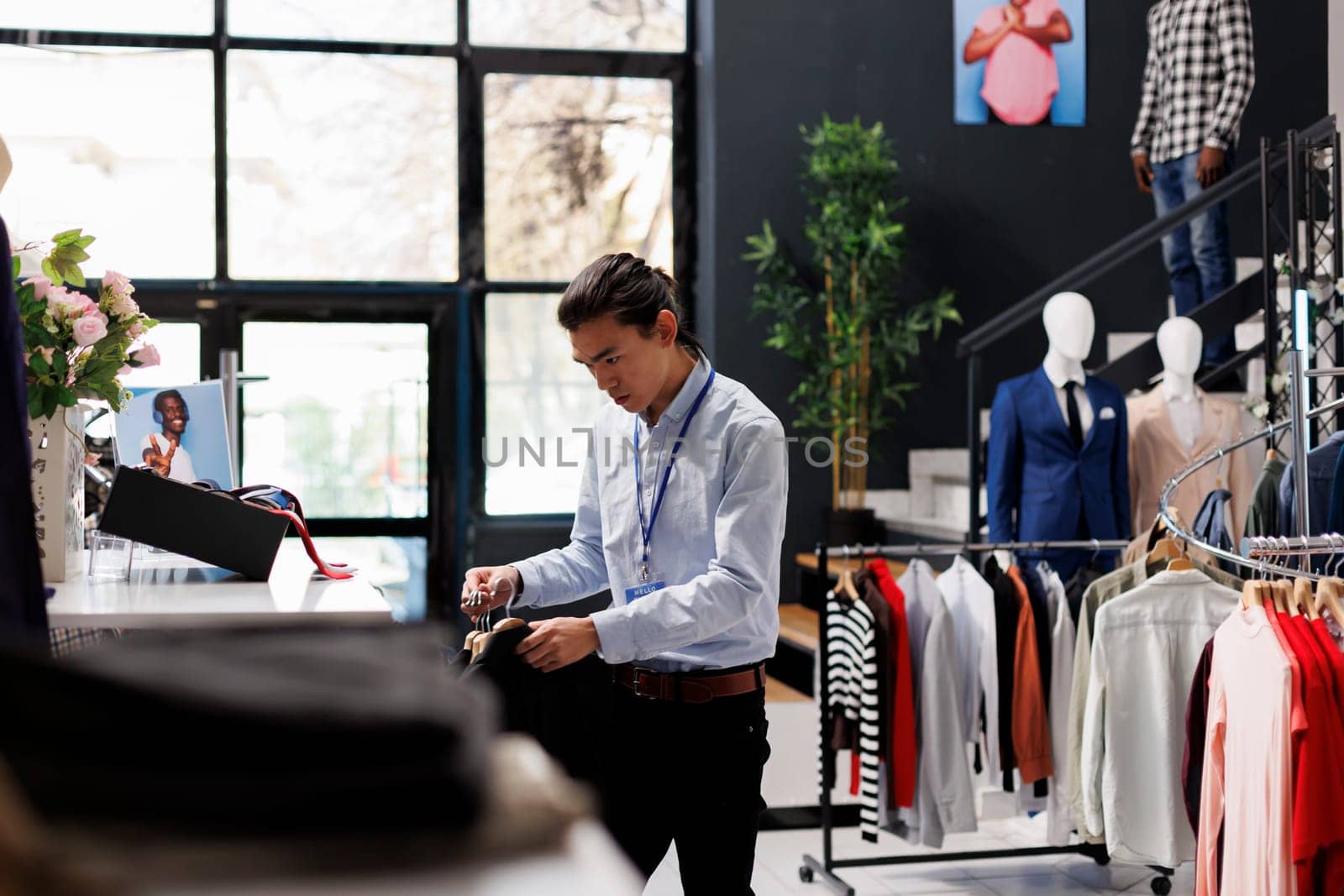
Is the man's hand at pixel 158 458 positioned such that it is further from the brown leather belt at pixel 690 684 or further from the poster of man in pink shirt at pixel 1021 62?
the poster of man in pink shirt at pixel 1021 62

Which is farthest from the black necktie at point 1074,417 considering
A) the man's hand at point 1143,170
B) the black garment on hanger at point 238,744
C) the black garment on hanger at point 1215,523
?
the black garment on hanger at point 238,744

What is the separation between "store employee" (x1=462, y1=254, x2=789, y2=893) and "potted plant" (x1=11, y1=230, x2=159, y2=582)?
0.59 meters

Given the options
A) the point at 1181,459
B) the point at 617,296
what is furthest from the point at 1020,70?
the point at 617,296

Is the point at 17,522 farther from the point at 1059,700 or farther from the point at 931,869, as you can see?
the point at 931,869

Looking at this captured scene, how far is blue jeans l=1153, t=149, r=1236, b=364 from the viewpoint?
5.46 meters

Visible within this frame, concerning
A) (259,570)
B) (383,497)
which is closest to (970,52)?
(383,497)

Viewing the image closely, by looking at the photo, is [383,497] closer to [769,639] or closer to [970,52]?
[970,52]

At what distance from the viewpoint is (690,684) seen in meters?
2.03

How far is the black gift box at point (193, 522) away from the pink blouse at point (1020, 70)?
5.80 m

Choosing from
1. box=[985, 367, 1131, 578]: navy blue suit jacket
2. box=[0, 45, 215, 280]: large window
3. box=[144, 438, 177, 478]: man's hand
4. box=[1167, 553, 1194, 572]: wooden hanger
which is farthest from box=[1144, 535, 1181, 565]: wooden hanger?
box=[0, 45, 215, 280]: large window

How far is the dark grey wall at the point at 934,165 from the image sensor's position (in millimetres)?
6492

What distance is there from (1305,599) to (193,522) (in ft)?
6.55

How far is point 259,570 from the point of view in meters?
1.77

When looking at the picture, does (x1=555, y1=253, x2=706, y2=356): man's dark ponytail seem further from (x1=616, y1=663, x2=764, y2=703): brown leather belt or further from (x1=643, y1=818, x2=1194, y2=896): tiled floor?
(x1=643, y1=818, x2=1194, y2=896): tiled floor
